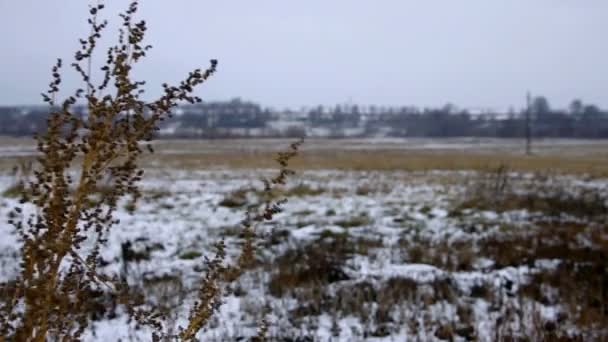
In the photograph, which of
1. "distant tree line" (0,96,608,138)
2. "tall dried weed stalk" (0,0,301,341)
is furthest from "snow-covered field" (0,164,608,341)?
"distant tree line" (0,96,608,138)

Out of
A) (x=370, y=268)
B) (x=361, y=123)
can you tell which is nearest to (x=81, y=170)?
(x=370, y=268)

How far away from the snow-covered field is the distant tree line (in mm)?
75528

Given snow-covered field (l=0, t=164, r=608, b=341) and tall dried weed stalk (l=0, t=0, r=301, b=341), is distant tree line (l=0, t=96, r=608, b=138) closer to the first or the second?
snow-covered field (l=0, t=164, r=608, b=341)

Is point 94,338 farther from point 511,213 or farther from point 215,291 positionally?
point 511,213

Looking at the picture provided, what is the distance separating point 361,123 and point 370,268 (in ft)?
431

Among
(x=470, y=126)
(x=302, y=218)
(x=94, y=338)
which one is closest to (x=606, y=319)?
(x=94, y=338)

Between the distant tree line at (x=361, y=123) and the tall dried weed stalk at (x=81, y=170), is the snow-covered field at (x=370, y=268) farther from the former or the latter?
the distant tree line at (x=361, y=123)

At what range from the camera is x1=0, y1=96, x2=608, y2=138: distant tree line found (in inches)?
3927

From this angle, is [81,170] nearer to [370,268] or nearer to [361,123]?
[370,268]

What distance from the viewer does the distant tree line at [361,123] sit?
99750mm

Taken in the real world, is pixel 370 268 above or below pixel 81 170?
below

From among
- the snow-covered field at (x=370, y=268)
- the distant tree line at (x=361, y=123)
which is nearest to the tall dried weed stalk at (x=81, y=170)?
the snow-covered field at (x=370, y=268)

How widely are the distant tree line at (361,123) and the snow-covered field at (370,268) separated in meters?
75.5

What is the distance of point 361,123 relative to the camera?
5408 inches
